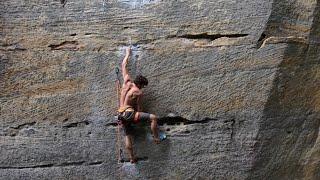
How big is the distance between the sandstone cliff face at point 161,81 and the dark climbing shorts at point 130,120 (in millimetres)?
94

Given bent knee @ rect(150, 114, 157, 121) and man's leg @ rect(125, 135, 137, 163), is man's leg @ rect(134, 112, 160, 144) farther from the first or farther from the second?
man's leg @ rect(125, 135, 137, 163)

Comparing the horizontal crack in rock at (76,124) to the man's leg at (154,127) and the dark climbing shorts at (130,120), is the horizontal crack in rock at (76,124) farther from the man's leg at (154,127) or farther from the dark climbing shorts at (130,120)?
the man's leg at (154,127)

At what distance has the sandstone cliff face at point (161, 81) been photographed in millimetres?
4508

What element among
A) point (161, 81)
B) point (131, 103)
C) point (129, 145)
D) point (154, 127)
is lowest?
point (129, 145)

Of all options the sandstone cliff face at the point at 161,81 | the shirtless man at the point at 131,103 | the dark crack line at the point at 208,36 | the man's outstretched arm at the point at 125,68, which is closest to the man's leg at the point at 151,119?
the shirtless man at the point at 131,103

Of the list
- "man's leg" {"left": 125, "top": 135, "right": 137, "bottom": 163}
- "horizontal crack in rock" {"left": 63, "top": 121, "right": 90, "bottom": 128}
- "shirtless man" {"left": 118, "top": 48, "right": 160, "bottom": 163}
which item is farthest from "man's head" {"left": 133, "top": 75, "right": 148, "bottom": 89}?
"horizontal crack in rock" {"left": 63, "top": 121, "right": 90, "bottom": 128}

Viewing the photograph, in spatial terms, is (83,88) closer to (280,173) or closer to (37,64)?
(37,64)

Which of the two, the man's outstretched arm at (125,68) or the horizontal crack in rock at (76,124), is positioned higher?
the man's outstretched arm at (125,68)

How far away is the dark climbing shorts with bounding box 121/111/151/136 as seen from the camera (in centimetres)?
439

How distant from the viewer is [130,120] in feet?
14.5

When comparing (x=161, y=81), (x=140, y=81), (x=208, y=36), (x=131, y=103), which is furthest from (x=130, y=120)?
(x=208, y=36)

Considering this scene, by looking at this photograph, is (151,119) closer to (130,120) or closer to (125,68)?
(130,120)

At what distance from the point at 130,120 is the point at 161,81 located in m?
0.40

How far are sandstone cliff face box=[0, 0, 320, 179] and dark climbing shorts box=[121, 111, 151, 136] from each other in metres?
0.09
